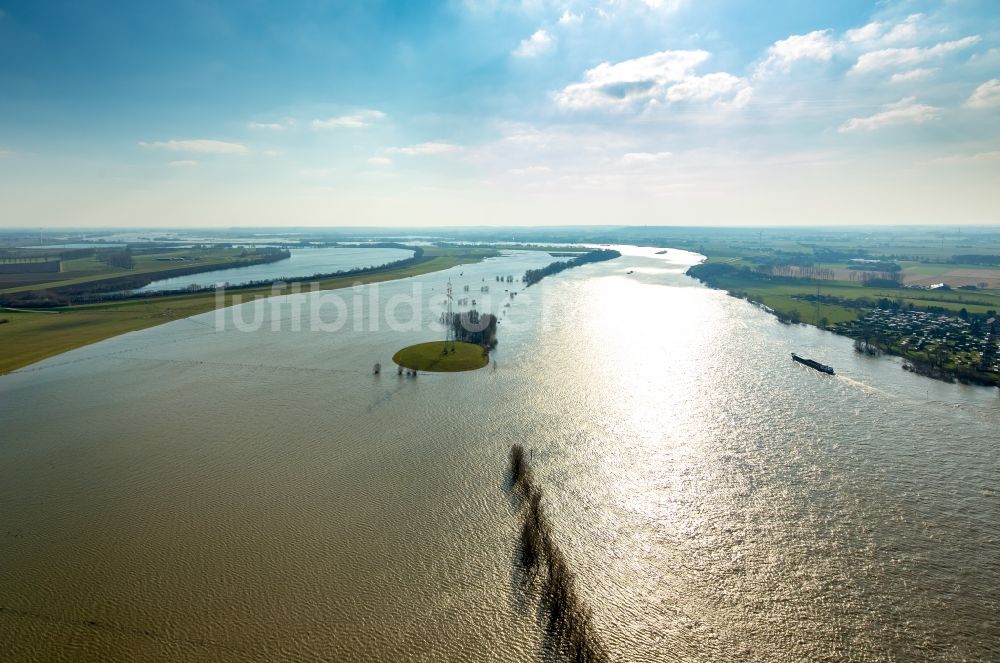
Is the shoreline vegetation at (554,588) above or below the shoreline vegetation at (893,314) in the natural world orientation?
below

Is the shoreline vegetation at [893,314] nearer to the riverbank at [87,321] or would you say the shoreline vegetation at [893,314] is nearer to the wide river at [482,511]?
the wide river at [482,511]

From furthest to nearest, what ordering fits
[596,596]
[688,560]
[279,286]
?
[279,286]
[688,560]
[596,596]

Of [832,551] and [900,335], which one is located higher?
[900,335]

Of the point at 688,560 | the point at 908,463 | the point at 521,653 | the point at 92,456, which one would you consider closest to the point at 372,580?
the point at 521,653

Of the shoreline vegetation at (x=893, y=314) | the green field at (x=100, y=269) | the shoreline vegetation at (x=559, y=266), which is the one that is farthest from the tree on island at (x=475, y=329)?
the green field at (x=100, y=269)

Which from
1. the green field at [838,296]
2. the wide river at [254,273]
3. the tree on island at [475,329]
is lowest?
the tree on island at [475,329]

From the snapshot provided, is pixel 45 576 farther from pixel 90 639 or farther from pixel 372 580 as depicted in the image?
pixel 372 580

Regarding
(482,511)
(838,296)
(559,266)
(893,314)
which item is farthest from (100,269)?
(893,314)
